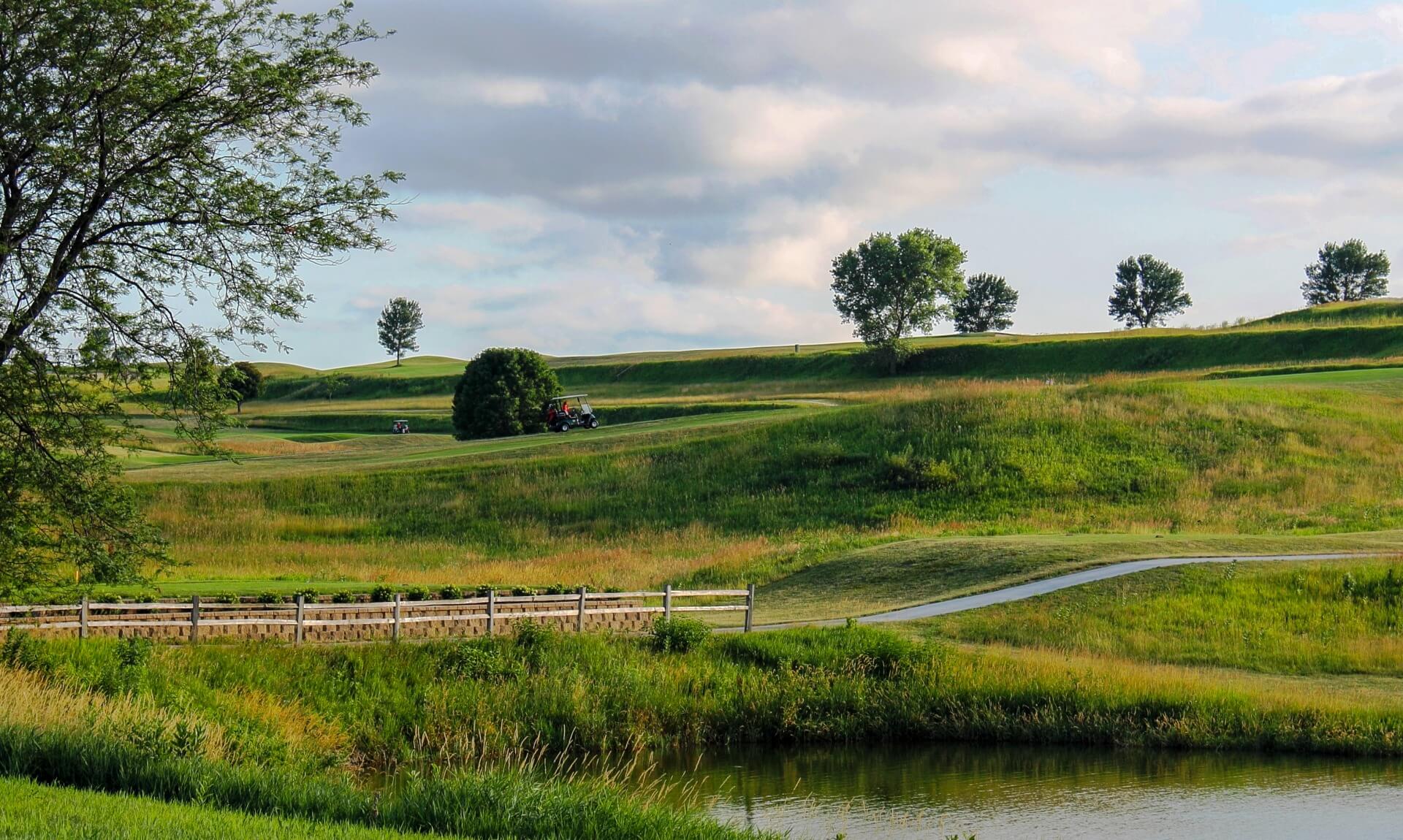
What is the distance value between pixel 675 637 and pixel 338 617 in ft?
21.7

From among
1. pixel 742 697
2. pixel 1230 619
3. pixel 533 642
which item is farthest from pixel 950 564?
pixel 533 642

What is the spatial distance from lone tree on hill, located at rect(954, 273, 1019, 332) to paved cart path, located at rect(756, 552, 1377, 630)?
121406 millimetres

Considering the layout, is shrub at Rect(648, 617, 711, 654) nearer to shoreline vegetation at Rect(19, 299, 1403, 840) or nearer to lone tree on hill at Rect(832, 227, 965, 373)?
shoreline vegetation at Rect(19, 299, 1403, 840)

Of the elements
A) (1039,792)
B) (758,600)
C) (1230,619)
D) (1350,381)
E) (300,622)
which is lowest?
(1039,792)

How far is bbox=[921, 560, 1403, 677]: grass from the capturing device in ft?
84.8

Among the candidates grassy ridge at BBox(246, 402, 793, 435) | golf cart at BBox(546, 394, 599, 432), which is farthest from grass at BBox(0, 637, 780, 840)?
Result: grassy ridge at BBox(246, 402, 793, 435)

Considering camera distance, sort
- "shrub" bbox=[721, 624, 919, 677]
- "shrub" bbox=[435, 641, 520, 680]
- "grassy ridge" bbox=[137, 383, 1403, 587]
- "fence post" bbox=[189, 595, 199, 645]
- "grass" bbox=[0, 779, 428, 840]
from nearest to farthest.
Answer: "grass" bbox=[0, 779, 428, 840]
"fence post" bbox=[189, 595, 199, 645]
"shrub" bbox=[435, 641, 520, 680]
"shrub" bbox=[721, 624, 919, 677]
"grassy ridge" bbox=[137, 383, 1403, 587]

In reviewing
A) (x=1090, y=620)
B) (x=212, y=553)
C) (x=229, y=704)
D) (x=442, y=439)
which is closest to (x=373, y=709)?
(x=229, y=704)

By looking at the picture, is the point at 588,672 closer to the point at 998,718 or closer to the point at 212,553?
the point at 998,718

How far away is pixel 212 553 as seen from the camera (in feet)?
135

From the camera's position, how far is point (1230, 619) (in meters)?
27.6

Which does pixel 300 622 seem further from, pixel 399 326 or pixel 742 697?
pixel 399 326

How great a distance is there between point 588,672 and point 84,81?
13.2 metres

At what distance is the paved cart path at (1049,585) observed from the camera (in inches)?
1182
